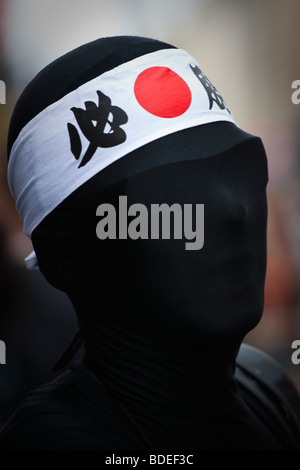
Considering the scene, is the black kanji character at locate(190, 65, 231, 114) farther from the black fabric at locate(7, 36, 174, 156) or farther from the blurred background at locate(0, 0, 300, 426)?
the blurred background at locate(0, 0, 300, 426)

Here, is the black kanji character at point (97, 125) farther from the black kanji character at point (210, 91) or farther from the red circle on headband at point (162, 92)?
the black kanji character at point (210, 91)

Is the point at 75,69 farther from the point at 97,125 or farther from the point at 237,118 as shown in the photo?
the point at 237,118

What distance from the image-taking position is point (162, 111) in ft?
4.18

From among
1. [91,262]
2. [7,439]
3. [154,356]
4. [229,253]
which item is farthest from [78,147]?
[7,439]

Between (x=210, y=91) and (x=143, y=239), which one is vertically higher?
(x=210, y=91)

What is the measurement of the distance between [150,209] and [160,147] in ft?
0.50

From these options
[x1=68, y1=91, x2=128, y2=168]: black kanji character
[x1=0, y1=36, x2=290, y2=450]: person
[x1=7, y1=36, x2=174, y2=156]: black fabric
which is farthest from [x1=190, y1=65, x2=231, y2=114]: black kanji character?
[x1=68, y1=91, x2=128, y2=168]: black kanji character

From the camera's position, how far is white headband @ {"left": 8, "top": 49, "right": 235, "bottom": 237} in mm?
1263

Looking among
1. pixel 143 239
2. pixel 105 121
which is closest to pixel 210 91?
pixel 105 121

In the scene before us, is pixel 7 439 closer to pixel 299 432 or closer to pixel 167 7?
pixel 299 432

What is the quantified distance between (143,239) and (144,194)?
→ 0.11 meters

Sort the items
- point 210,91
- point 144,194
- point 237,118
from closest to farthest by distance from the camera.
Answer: point 144,194
point 210,91
point 237,118

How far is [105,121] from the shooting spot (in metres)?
1.28

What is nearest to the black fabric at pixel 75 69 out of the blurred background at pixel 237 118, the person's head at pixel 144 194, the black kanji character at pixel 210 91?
the person's head at pixel 144 194
